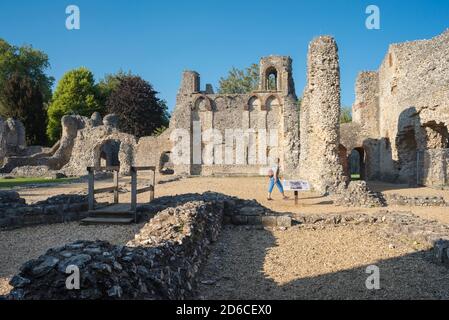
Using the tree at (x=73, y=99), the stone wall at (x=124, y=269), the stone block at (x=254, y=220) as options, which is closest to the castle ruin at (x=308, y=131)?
the stone block at (x=254, y=220)

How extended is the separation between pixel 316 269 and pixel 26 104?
40696 millimetres

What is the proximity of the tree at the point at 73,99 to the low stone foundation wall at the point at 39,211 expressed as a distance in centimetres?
3507

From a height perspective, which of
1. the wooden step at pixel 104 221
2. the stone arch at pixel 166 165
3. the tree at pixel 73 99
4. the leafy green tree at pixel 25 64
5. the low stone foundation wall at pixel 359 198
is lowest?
the wooden step at pixel 104 221

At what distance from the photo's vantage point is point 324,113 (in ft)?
46.0

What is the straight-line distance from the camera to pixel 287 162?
Result: 83.8ft

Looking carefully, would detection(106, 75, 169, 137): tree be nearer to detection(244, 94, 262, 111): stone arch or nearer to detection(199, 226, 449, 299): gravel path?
detection(244, 94, 262, 111): stone arch

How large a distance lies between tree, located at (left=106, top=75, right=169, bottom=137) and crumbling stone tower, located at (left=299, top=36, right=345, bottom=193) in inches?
1105

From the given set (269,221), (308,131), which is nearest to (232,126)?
(308,131)

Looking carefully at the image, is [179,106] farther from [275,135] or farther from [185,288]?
[185,288]

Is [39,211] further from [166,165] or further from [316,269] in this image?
[166,165]


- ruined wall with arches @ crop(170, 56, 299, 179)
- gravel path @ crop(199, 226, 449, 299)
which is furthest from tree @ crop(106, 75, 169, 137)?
gravel path @ crop(199, 226, 449, 299)

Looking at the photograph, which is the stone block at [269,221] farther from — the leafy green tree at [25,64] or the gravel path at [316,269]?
the leafy green tree at [25,64]

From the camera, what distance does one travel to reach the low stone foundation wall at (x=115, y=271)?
257cm

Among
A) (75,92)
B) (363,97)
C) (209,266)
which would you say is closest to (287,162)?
A: (363,97)
